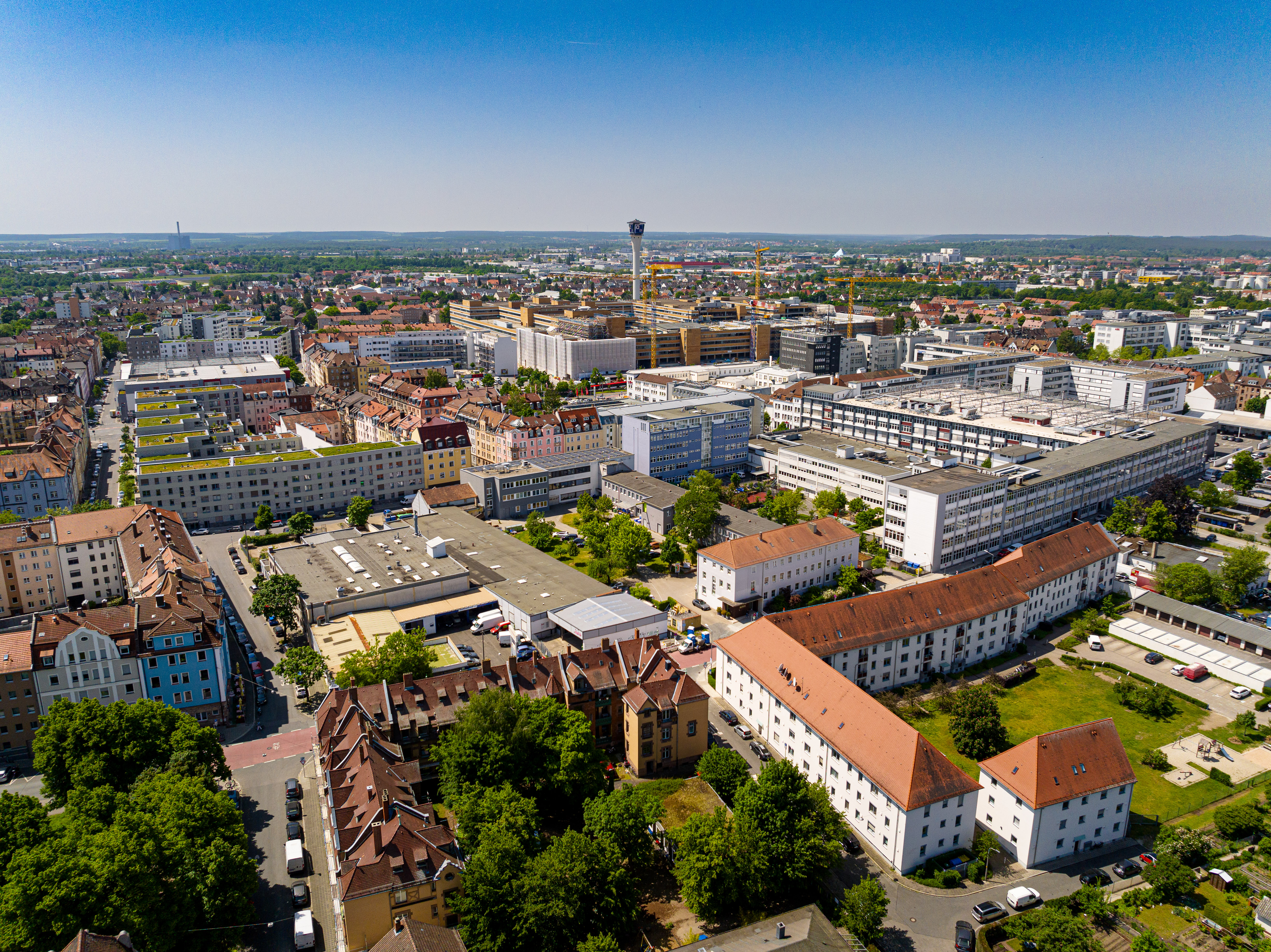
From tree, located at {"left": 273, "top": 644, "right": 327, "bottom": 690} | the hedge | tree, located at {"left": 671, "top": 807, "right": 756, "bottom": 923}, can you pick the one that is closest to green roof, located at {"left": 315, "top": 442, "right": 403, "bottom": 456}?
tree, located at {"left": 273, "top": 644, "right": 327, "bottom": 690}

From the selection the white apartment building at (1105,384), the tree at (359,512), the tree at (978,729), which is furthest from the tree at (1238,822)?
the white apartment building at (1105,384)

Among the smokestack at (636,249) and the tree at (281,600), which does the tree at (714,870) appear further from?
the smokestack at (636,249)

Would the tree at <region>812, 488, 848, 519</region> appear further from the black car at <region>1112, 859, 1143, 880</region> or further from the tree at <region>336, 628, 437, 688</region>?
the tree at <region>336, 628, 437, 688</region>

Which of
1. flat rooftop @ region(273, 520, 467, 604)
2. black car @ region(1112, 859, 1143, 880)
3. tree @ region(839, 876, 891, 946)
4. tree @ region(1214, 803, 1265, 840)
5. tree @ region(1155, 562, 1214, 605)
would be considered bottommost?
black car @ region(1112, 859, 1143, 880)

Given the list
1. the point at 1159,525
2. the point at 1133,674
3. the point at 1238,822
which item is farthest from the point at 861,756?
the point at 1159,525

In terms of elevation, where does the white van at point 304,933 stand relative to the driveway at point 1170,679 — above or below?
above

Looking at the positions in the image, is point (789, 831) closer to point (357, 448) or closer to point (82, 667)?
point (82, 667)
